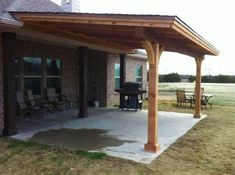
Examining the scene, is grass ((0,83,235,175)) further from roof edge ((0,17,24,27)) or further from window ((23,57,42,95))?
window ((23,57,42,95))

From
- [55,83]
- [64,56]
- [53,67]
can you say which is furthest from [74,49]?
[55,83]

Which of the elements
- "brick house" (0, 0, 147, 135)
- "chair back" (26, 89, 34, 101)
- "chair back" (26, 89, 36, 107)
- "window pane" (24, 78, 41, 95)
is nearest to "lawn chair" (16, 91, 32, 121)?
"chair back" (26, 89, 36, 107)

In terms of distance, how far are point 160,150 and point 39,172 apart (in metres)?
2.75

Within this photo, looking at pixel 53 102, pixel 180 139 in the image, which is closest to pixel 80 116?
pixel 53 102

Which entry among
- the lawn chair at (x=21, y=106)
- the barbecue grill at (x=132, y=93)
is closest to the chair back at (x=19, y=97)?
the lawn chair at (x=21, y=106)

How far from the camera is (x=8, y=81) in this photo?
8.03 m

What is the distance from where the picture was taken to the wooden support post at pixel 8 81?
7.98 metres

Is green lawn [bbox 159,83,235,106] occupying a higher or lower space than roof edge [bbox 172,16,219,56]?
lower

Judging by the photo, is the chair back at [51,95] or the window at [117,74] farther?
the window at [117,74]

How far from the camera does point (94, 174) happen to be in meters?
5.70

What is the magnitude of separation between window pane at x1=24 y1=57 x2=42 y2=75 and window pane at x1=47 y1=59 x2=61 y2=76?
1.73ft

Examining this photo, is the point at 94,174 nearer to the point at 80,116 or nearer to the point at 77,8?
the point at 80,116

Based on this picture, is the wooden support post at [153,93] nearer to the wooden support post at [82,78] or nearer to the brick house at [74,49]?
the brick house at [74,49]

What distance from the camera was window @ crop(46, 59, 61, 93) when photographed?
41.0 ft
